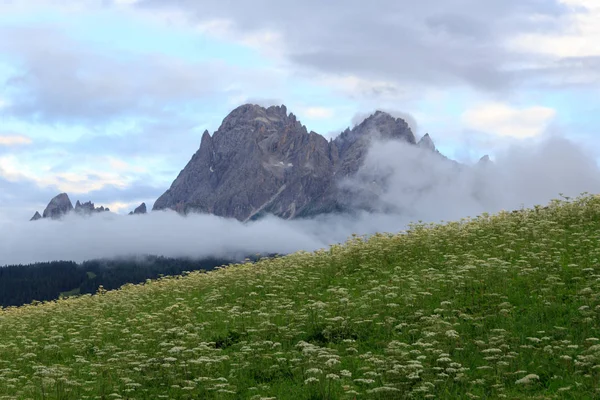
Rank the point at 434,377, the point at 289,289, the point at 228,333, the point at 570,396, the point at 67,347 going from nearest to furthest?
1. the point at 570,396
2. the point at 434,377
3. the point at 228,333
4. the point at 67,347
5. the point at 289,289

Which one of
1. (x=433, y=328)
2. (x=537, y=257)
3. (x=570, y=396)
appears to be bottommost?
(x=570, y=396)

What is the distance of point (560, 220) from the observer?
27453 mm

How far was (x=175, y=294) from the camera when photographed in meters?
27.0

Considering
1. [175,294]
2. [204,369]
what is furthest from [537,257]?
[175,294]

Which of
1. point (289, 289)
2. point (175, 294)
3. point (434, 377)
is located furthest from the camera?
point (175, 294)

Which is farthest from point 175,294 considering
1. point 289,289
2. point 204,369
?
point 204,369

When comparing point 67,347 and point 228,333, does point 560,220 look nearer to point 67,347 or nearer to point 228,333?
point 228,333

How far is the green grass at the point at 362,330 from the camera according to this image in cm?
1360

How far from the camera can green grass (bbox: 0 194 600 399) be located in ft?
44.6

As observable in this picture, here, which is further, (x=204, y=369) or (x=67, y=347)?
(x=67, y=347)

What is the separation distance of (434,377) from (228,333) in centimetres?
766

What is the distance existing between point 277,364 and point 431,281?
24.5 feet

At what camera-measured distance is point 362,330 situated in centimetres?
1744

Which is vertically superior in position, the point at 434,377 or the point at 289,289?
the point at 289,289
